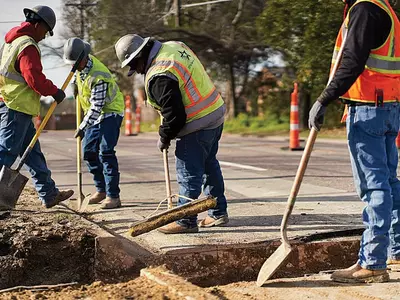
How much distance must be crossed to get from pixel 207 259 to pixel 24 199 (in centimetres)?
350

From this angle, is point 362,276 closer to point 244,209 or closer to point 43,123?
point 244,209

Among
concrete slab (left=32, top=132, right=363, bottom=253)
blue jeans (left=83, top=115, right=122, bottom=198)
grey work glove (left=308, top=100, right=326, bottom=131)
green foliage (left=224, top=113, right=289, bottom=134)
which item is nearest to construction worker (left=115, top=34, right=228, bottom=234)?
concrete slab (left=32, top=132, right=363, bottom=253)

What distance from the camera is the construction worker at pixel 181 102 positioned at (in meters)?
5.21

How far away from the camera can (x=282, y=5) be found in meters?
20.8

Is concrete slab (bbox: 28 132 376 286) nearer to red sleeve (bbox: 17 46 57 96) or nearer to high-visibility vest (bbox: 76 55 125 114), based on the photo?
high-visibility vest (bbox: 76 55 125 114)

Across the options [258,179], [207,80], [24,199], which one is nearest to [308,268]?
[207,80]

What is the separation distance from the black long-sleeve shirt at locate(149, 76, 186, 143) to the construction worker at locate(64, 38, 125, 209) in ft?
5.79

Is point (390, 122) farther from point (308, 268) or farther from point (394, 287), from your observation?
point (308, 268)

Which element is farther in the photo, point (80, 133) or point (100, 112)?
point (80, 133)

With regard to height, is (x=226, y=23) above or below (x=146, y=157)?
above

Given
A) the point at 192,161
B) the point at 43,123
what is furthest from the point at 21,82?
the point at 192,161

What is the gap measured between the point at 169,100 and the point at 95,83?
199 cm

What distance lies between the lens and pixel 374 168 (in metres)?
4.15

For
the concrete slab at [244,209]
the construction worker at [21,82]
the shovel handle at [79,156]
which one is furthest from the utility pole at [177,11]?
the construction worker at [21,82]
